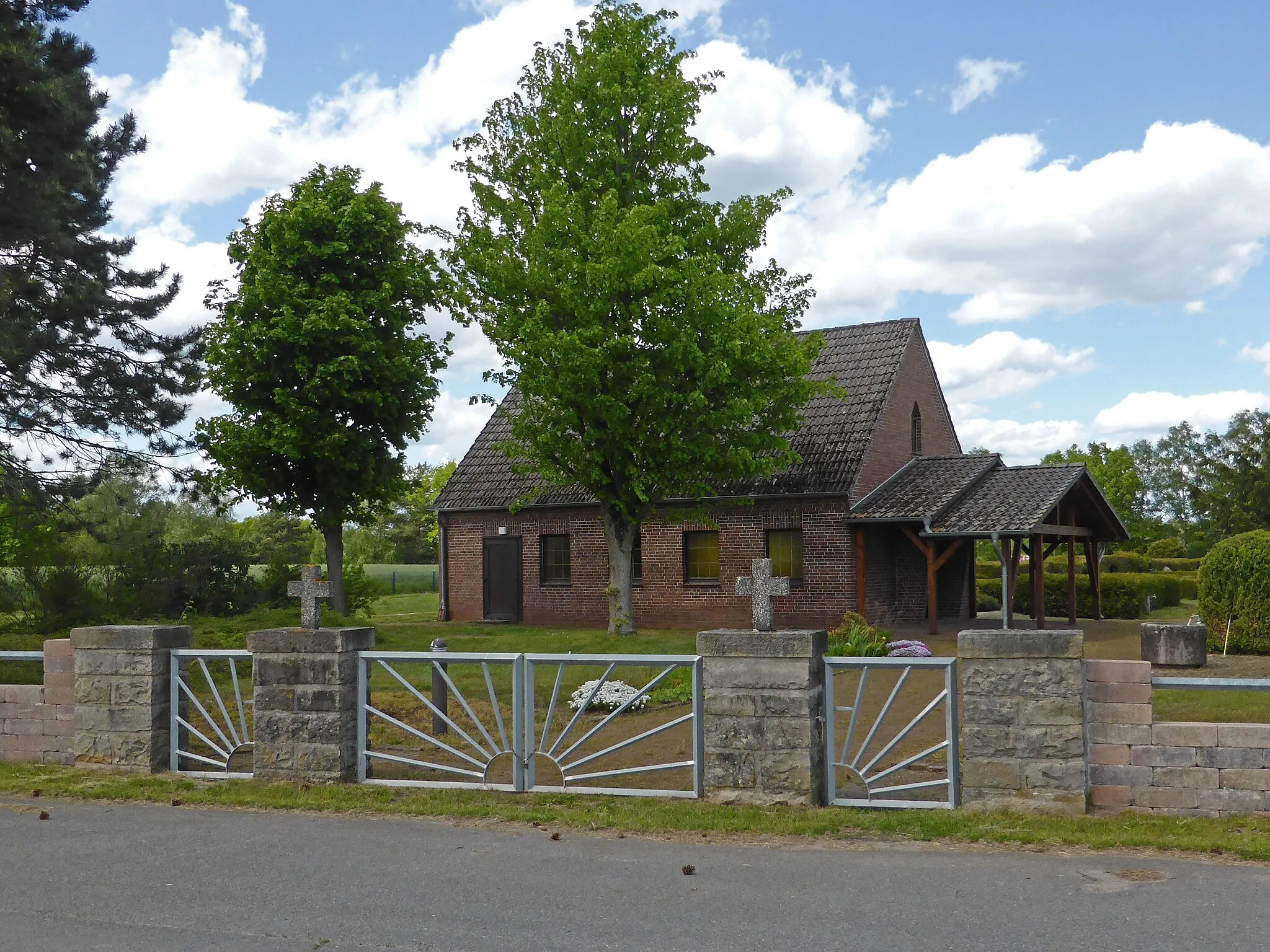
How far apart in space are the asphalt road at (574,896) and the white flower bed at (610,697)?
5431mm

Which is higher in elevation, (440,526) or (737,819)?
(440,526)

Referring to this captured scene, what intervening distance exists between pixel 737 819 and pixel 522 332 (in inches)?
619

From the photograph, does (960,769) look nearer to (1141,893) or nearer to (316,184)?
(1141,893)

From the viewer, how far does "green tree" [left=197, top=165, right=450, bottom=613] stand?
2405 cm

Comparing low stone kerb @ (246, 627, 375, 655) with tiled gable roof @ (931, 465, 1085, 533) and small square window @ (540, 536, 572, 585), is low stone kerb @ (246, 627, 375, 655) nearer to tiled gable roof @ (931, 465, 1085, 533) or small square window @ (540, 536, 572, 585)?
tiled gable roof @ (931, 465, 1085, 533)

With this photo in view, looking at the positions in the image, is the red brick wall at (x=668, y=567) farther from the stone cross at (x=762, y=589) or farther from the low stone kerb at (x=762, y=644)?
the low stone kerb at (x=762, y=644)

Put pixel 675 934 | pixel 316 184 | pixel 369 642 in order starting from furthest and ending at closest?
1. pixel 316 184
2. pixel 369 642
3. pixel 675 934

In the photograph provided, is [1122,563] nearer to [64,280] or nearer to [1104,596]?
[1104,596]

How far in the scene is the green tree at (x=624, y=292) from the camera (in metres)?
21.5

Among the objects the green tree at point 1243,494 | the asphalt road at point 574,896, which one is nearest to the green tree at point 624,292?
the asphalt road at point 574,896

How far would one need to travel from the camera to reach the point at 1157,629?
17312mm

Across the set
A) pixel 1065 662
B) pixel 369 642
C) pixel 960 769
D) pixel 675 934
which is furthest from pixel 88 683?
pixel 1065 662

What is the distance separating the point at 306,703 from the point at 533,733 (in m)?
1.87

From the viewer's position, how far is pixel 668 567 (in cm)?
2584
